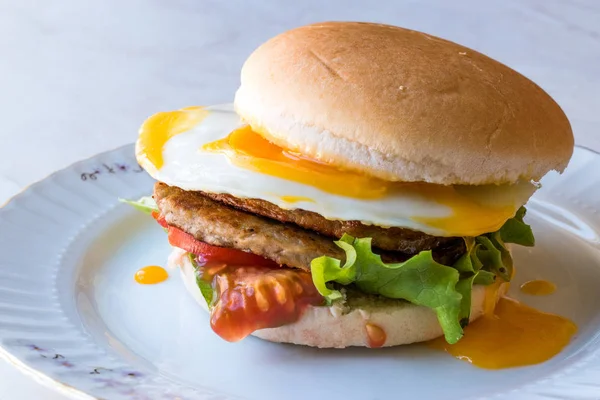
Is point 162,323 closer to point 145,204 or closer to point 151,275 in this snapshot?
point 151,275

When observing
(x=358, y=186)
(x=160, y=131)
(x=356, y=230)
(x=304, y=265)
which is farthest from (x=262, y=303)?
(x=160, y=131)

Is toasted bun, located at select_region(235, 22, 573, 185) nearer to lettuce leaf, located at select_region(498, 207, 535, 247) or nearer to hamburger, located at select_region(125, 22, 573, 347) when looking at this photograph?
hamburger, located at select_region(125, 22, 573, 347)

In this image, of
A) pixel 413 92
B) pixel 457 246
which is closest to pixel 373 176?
pixel 413 92

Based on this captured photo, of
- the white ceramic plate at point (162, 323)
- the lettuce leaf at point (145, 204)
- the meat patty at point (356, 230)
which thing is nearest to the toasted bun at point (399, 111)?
the meat patty at point (356, 230)

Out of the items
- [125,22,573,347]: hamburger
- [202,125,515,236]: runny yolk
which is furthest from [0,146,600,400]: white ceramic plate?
[202,125,515,236]: runny yolk

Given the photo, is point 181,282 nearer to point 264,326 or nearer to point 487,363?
point 264,326

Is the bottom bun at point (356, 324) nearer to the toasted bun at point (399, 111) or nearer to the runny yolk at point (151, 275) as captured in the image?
the toasted bun at point (399, 111)
